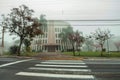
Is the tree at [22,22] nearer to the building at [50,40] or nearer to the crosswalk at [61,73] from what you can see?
the crosswalk at [61,73]

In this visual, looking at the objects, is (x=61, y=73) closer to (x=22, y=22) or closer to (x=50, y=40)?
(x=22, y=22)

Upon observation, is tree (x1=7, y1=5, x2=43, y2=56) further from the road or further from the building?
the building

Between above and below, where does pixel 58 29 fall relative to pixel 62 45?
above

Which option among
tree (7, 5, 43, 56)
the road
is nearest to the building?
tree (7, 5, 43, 56)

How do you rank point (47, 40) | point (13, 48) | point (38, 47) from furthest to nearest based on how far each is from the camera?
point (47, 40)
point (38, 47)
point (13, 48)

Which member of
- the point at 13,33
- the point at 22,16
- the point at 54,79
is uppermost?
the point at 22,16

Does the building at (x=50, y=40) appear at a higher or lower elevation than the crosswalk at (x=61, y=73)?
higher

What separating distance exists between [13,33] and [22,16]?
318 centimetres

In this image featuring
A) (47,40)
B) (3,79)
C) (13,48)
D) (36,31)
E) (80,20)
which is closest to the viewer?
(3,79)

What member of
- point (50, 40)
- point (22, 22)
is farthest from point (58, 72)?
point (50, 40)

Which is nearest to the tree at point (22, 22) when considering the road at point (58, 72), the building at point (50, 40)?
the road at point (58, 72)

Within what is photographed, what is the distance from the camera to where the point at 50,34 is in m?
96.9

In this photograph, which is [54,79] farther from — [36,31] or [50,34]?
[50,34]

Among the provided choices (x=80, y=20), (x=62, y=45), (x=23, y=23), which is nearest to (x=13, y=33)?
(x=23, y=23)
